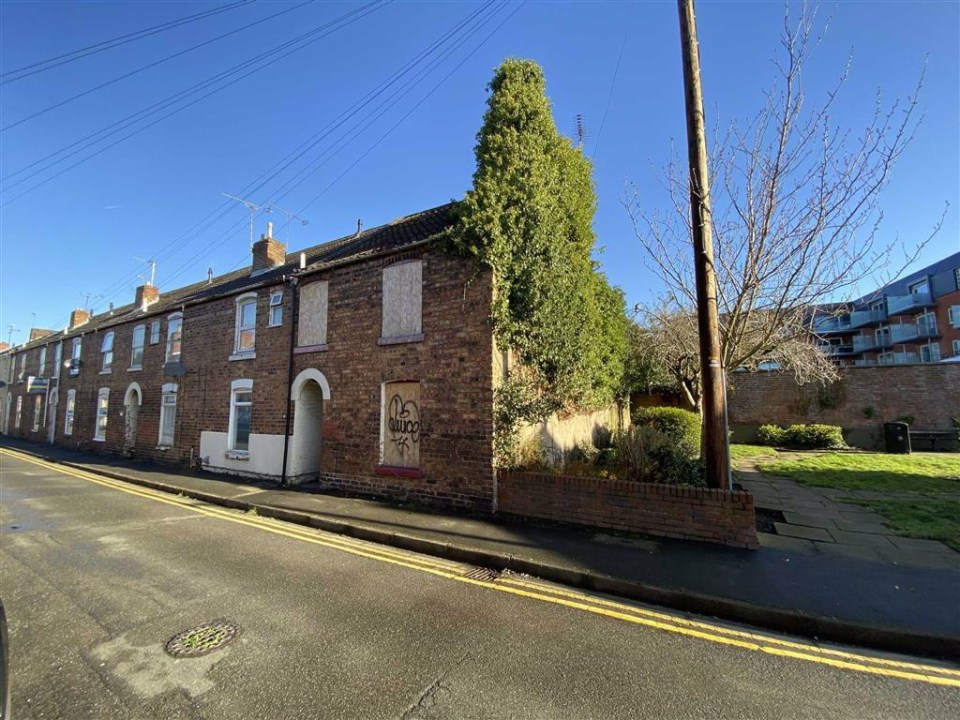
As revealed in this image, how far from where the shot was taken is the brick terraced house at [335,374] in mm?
8789

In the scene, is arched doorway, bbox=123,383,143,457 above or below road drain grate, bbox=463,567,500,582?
above

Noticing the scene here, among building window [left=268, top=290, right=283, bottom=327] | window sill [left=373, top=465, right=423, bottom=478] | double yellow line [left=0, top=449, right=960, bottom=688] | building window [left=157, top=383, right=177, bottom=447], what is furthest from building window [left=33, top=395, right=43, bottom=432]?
window sill [left=373, top=465, right=423, bottom=478]

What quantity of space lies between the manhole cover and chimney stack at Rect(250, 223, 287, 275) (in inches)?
589

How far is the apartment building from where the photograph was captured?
43.5 meters

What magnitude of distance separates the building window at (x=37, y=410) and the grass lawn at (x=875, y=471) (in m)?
36.6

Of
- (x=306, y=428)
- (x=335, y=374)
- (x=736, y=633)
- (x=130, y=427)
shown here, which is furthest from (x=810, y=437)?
(x=130, y=427)

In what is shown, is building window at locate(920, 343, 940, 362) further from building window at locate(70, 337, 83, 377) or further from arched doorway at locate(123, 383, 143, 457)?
building window at locate(70, 337, 83, 377)


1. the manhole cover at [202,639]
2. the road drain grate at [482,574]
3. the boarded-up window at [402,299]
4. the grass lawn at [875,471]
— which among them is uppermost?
the boarded-up window at [402,299]

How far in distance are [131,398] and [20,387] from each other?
19073 millimetres

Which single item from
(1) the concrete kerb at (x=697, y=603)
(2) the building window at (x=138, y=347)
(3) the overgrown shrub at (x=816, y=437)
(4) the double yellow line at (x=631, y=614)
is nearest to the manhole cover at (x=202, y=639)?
(4) the double yellow line at (x=631, y=614)

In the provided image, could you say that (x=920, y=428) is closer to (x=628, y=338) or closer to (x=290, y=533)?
(x=628, y=338)

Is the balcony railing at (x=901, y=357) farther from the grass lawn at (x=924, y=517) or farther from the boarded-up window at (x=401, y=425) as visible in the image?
the boarded-up window at (x=401, y=425)

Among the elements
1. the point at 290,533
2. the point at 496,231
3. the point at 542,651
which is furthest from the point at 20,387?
the point at 542,651

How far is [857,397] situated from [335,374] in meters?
23.3
